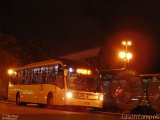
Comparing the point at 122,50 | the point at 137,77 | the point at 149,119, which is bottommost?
the point at 149,119

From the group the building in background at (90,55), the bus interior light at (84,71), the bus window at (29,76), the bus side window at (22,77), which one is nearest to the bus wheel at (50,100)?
the bus interior light at (84,71)

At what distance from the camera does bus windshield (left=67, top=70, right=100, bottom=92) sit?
2467cm

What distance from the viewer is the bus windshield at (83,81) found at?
2467 centimetres

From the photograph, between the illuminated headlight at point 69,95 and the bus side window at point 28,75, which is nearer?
the illuminated headlight at point 69,95

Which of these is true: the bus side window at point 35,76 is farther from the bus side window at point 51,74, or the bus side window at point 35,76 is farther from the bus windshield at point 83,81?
the bus windshield at point 83,81

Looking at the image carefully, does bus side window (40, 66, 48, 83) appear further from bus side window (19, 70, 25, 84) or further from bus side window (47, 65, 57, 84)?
bus side window (19, 70, 25, 84)

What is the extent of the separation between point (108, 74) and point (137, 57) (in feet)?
49.2

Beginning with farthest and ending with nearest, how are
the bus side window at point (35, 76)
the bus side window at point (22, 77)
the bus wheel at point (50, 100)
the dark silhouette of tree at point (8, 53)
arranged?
the dark silhouette of tree at point (8, 53) → the bus side window at point (22, 77) → the bus side window at point (35, 76) → the bus wheel at point (50, 100)

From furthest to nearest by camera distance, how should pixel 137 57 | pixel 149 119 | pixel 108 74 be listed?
pixel 137 57 < pixel 108 74 < pixel 149 119

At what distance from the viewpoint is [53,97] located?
25.9m

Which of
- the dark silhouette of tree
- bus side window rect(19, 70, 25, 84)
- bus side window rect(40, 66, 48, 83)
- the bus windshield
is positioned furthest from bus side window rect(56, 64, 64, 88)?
the dark silhouette of tree

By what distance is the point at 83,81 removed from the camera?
2484 cm

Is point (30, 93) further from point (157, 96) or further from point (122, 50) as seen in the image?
point (157, 96)

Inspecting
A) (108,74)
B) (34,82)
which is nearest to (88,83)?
(108,74)
